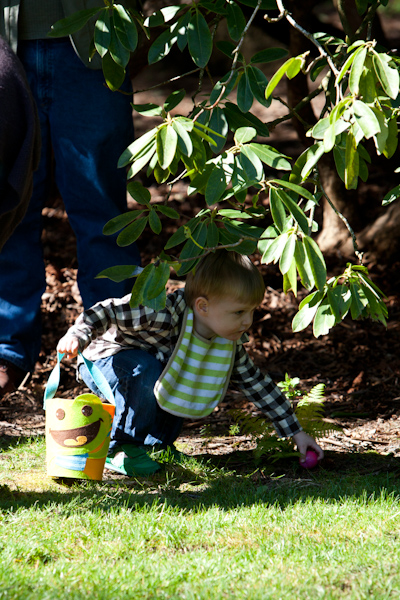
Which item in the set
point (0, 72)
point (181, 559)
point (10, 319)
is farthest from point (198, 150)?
point (10, 319)

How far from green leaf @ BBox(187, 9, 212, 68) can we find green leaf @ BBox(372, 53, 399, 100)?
24.4 inches

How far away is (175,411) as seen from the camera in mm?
2832

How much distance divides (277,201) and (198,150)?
32 cm

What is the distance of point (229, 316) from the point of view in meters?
2.75

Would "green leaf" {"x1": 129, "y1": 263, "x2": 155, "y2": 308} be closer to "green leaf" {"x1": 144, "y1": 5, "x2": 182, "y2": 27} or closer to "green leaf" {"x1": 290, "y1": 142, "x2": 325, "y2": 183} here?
"green leaf" {"x1": 290, "y1": 142, "x2": 325, "y2": 183}

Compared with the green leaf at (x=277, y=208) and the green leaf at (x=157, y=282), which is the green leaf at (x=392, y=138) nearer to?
the green leaf at (x=277, y=208)

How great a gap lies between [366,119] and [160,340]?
1474 mm

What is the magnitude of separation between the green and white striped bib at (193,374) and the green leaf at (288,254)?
3.18 ft

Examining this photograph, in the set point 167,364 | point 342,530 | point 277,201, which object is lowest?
point 342,530

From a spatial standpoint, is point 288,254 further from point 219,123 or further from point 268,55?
point 268,55

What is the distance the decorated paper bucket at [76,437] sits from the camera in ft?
8.07

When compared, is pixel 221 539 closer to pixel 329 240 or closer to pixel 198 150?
pixel 198 150

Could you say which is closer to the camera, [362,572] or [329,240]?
[362,572]

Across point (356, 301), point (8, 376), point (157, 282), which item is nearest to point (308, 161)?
point (356, 301)
